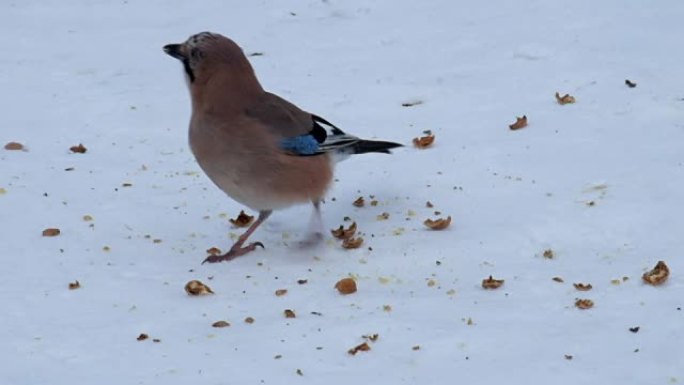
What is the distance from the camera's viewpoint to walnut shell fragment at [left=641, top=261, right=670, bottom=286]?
436 cm

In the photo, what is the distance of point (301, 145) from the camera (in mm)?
4973

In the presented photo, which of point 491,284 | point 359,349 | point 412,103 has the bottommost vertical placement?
point 412,103

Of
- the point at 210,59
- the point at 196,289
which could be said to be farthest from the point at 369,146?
the point at 196,289

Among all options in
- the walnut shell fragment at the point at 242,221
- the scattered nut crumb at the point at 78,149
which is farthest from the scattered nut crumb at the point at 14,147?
the walnut shell fragment at the point at 242,221

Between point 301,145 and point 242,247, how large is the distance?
0.46 m

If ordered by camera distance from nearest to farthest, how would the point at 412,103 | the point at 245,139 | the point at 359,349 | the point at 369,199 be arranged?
1. the point at 359,349
2. the point at 245,139
3. the point at 369,199
4. the point at 412,103

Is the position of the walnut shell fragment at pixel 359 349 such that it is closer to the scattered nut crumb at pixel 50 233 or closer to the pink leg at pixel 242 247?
the pink leg at pixel 242 247

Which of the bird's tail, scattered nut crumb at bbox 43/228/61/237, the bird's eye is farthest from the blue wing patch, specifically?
scattered nut crumb at bbox 43/228/61/237

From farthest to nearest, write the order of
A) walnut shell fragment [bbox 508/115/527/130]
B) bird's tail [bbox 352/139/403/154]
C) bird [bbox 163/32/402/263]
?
walnut shell fragment [bbox 508/115/527/130], bird's tail [bbox 352/139/403/154], bird [bbox 163/32/402/263]

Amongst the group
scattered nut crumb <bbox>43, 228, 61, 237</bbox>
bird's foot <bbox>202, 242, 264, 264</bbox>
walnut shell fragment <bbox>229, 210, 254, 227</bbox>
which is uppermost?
scattered nut crumb <bbox>43, 228, 61, 237</bbox>

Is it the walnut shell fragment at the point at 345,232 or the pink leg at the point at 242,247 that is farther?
the walnut shell fragment at the point at 345,232

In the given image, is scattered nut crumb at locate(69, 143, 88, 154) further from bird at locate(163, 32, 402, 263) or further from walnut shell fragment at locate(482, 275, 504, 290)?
walnut shell fragment at locate(482, 275, 504, 290)

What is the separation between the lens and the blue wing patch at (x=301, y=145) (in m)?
4.91

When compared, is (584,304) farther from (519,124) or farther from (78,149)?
(78,149)
